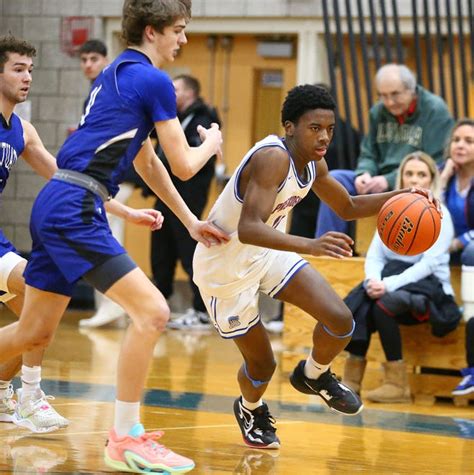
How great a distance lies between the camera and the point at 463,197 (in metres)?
6.19

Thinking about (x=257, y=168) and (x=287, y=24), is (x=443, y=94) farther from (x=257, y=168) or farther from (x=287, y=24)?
(x=257, y=168)

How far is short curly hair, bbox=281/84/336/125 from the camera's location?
4086 millimetres

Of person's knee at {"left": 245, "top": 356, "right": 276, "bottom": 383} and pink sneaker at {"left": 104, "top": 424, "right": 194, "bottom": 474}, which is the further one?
person's knee at {"left": 245, "top": 356, "right": 276, "bottom": 383}

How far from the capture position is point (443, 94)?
751 cm

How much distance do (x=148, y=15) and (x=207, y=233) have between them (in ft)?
2.85

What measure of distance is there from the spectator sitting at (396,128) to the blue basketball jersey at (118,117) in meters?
3.04

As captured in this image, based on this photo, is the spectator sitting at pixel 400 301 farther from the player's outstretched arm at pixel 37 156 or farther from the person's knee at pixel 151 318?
the person's knee at pixel 151 318

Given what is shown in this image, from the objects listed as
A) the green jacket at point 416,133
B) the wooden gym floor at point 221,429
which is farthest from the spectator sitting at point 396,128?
the wooden gym floor at point 221,429

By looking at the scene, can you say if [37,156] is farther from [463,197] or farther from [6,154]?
[463,197]

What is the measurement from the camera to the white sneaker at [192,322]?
28.7 ft

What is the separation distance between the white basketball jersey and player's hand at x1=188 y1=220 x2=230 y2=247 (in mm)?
100

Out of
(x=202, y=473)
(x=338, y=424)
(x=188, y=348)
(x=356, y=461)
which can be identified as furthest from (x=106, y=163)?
(x=188, y=348)

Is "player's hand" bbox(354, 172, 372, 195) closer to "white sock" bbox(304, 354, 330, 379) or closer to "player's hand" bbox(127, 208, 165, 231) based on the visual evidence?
"white sock" bbox(304, 354, 330, 379)

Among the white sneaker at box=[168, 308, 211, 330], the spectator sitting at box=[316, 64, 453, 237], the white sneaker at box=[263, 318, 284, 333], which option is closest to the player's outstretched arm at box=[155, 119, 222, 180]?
the spectator sitting at box=[316, 64, 453, 237]
